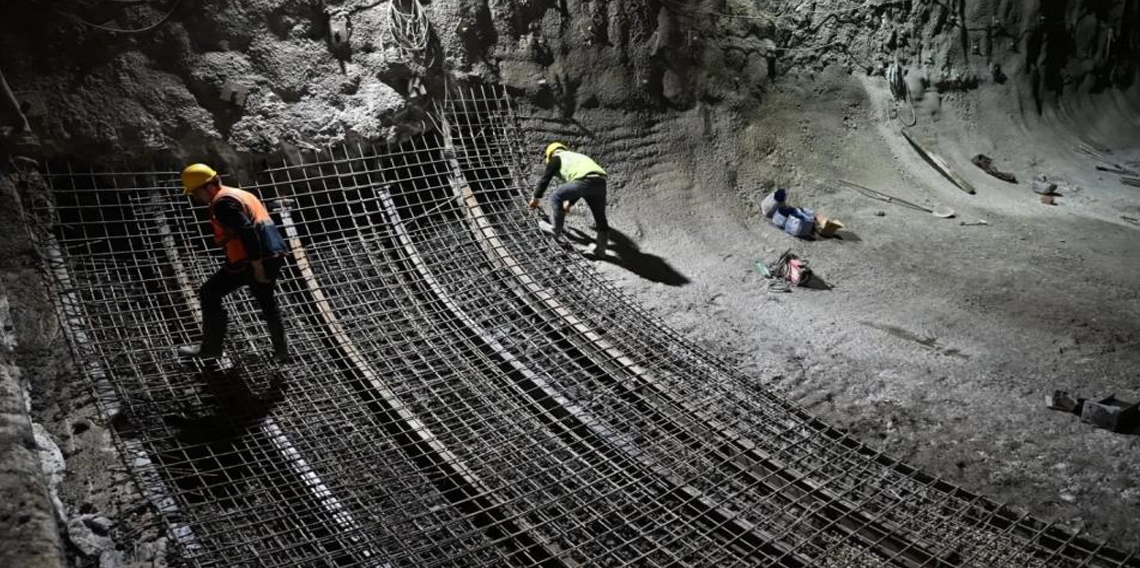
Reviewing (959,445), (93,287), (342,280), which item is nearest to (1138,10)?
(959,445)

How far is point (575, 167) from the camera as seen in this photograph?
534cm

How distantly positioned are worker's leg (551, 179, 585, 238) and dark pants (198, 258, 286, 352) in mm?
2017

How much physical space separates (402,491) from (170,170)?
9.27 ft

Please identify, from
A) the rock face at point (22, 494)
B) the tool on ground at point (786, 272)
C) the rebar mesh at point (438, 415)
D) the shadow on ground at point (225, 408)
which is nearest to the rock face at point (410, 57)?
the rebar mesh at point (438, 415)

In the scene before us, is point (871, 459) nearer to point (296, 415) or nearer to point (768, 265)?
point (768, 265)

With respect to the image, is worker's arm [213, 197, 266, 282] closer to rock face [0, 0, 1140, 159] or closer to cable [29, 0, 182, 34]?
rock face [0, 0, 1140, 159]

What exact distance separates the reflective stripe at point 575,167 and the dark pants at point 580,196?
0.04 meters

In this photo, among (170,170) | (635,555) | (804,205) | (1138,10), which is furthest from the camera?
(1138,10)

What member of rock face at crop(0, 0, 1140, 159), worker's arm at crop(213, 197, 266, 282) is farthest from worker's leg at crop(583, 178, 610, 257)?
worker's arm at crop(213, 197, 266, 282)

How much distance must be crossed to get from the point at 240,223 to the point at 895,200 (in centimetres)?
571

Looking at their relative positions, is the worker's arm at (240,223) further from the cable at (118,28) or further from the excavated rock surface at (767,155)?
the cable at (118,28)

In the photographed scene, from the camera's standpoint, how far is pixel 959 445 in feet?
12.4

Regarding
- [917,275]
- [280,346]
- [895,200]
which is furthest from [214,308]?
[895,200]

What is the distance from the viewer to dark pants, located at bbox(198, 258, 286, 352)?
3920 mm
